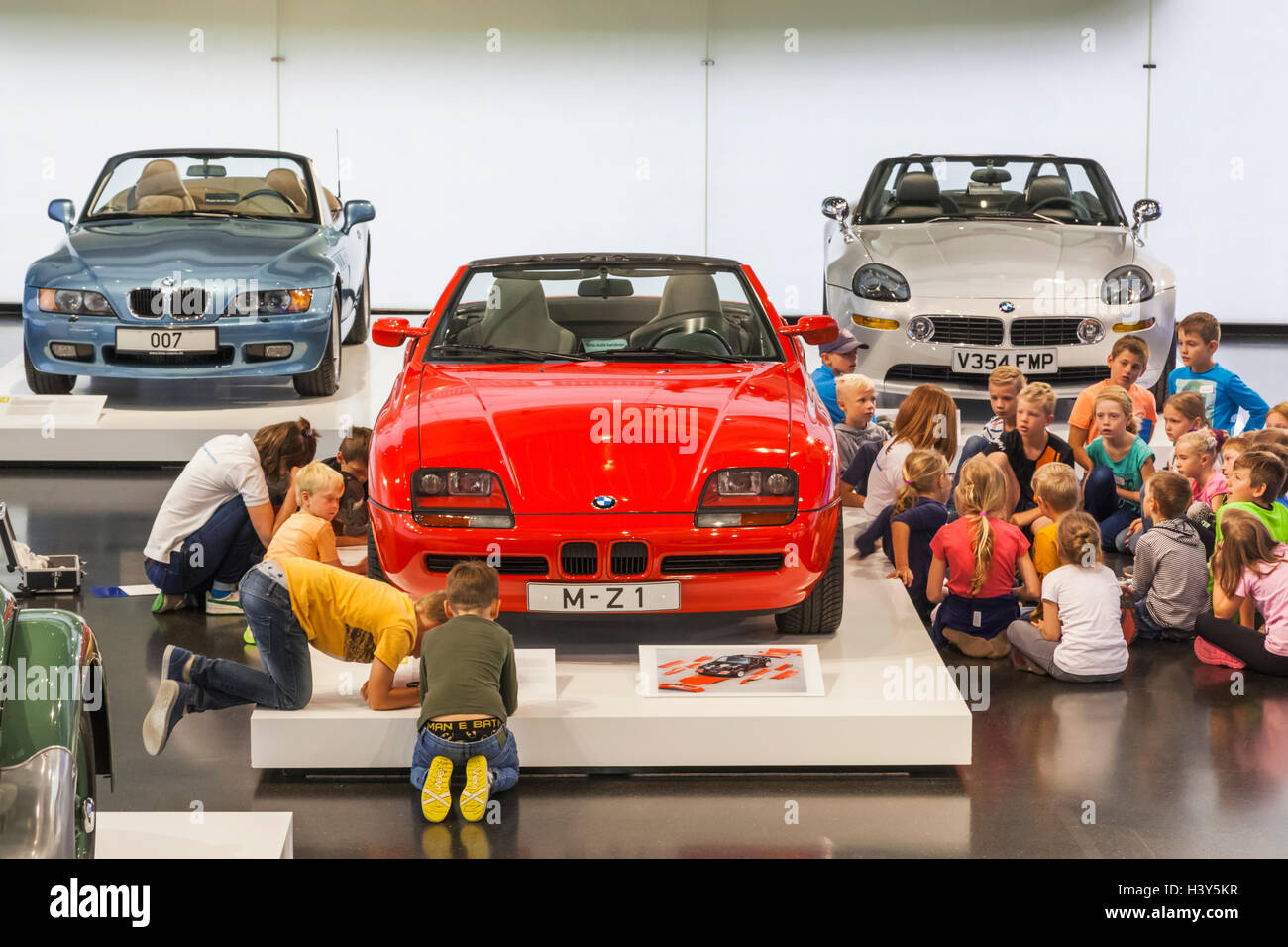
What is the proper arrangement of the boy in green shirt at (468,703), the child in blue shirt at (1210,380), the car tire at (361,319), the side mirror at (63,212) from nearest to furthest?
the boy in green shirt at (468,703)
the child in blue shirt at (1210,380)
the side mirror at (63,212)
the car tire at (361,319)

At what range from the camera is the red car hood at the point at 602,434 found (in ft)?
15.2

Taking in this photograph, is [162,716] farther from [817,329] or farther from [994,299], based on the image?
[994,299]

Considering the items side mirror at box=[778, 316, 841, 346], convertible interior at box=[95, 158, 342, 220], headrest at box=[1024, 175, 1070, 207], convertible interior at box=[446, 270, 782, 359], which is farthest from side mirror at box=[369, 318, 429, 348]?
headrest at box=[1024, 175, 1070, 207]

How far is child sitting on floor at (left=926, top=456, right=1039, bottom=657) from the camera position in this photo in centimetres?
538

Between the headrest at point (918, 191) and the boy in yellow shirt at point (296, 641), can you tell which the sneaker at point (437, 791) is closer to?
the boy in yellow shirt at point (296, 641)

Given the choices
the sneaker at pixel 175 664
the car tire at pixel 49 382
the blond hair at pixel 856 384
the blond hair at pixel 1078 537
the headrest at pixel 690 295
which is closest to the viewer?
the sneaker at pixel 175 664

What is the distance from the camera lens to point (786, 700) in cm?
447

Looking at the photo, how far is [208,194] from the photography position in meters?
9.27

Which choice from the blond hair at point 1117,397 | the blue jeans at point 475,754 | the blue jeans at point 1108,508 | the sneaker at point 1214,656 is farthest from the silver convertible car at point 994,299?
the blue jeans at point 475,754

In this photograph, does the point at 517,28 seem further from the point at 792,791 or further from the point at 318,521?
the point at 792,791

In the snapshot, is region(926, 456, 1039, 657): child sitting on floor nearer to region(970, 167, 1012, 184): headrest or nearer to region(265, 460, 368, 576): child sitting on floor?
region(265, 460, 368, 576): child sitting on floor

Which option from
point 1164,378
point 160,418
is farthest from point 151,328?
point 1164,378

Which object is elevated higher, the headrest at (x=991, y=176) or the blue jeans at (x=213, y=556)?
the headrest at (x=991, y=176)

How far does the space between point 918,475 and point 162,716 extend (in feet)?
9.49
